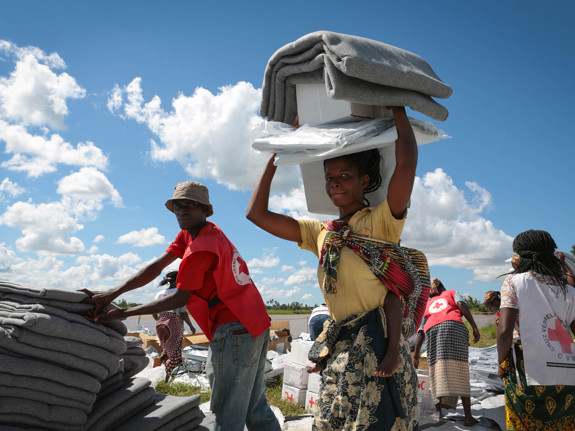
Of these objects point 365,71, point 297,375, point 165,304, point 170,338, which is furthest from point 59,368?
point 170,338

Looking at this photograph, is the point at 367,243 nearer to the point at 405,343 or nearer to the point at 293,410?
the point at 405,343

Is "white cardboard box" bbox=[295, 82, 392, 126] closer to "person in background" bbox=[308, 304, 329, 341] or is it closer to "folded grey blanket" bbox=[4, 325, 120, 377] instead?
"folded grey blanket" bbox=[4, 325, 120, 377]

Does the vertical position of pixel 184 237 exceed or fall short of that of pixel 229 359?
it exceeds it

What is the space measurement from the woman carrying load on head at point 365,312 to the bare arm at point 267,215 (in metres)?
0.20

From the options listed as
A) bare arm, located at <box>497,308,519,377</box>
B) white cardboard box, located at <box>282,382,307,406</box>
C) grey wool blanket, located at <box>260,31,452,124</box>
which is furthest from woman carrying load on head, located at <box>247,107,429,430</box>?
white cardboard box, located at <box>282,382,307,406</box>

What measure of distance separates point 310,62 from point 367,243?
84cm

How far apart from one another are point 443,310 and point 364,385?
4.27 metres

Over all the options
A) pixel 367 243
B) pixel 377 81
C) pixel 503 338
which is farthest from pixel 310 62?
pixel 503 338

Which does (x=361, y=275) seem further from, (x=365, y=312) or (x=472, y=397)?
(x=472, y=397)

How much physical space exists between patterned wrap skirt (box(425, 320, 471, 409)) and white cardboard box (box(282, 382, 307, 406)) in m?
1.61

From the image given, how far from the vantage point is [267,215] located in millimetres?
2045

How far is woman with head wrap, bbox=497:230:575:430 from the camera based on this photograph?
3.03m

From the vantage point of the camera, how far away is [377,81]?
1689mm

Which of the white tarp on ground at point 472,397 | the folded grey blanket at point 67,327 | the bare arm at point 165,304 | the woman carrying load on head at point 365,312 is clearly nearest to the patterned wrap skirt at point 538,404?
the white tarp on ground at point 472,397
